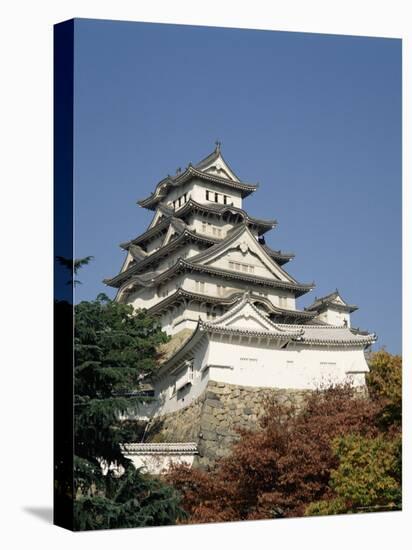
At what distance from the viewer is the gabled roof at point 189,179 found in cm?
1210

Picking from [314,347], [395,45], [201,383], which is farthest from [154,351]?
[395,45]

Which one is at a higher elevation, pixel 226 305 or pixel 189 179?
pixel 189 179

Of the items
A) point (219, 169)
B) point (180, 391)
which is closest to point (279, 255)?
point (219, 169)

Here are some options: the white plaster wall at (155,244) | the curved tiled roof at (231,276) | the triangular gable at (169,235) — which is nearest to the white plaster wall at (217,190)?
the triangular gable at (169,235)

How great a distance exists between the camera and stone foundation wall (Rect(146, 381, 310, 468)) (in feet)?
40.4

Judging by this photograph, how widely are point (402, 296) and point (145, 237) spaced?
2902mm

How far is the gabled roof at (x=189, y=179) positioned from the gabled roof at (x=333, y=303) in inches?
55.8

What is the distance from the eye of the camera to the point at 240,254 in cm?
1349

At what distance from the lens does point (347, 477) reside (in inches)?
496

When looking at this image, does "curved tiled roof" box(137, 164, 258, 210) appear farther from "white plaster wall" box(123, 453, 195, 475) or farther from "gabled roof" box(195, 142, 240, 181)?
"white plaster wall" box(123, 453, 195, 475)

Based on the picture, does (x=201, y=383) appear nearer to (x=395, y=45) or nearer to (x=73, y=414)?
(x=73, y=414)

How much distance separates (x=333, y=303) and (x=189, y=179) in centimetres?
206

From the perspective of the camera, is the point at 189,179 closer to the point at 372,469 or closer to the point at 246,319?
the point at 246,319

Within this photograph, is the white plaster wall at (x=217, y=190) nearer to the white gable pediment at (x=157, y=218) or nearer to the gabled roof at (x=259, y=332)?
the white gable pediment at (x=157, y=218)
